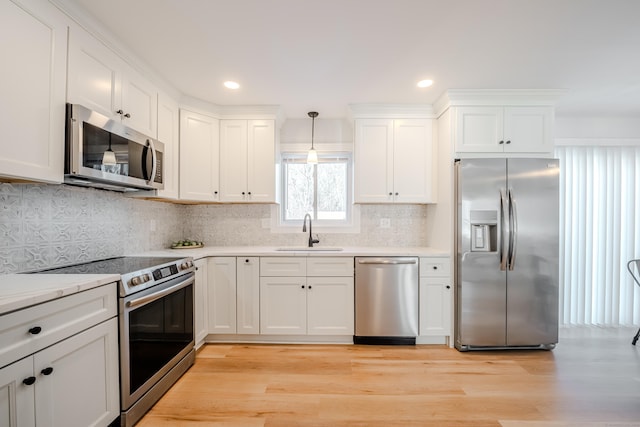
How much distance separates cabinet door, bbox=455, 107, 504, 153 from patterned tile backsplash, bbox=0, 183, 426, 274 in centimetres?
92

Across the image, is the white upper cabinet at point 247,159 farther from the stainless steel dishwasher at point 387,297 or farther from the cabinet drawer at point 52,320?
the cabinet drawer at point 52,320

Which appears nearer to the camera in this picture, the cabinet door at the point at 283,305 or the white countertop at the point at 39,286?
the white countertop at the point at 39,286

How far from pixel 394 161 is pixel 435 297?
4.79 feet

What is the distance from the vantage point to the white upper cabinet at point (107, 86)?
1689 millimetres

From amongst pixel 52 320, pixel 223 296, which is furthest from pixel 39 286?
pixel 223 296

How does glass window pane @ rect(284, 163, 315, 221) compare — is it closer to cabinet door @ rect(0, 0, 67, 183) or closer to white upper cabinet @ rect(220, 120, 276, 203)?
white upper cabinet @ rect(220, 120, 276, 203)

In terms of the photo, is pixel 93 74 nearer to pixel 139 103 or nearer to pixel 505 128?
pixel 139 103

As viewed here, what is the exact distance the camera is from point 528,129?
110 inches

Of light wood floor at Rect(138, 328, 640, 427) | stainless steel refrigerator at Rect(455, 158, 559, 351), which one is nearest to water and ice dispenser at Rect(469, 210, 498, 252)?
stainless steel refrigerator at Rect(455, 158, 559, 351)

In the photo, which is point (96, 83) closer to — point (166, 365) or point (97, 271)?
point (97, 271)

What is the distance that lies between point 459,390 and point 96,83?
3.25m

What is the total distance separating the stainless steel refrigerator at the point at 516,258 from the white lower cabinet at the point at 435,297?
6.4 inches

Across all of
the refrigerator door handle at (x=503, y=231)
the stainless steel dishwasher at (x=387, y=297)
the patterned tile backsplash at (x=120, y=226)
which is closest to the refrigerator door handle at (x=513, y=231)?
the refrigerator door handle at (x=503, y=231)

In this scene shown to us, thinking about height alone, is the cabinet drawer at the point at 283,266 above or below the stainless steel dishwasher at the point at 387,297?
above
